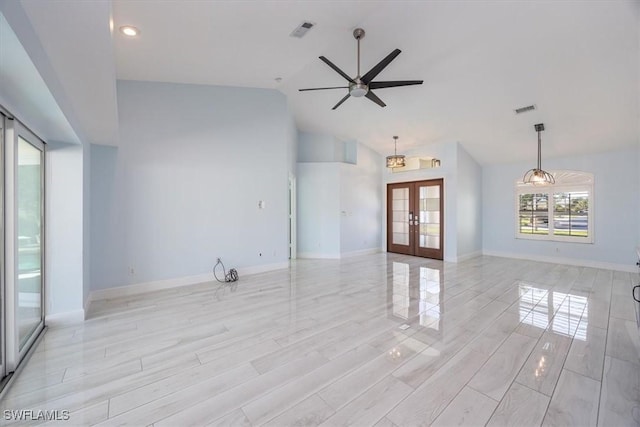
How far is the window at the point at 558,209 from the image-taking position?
624 centimetres

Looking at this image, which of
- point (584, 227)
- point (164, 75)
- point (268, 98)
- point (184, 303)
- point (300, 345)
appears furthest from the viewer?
point (584, 227)

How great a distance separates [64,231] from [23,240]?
1.95ft

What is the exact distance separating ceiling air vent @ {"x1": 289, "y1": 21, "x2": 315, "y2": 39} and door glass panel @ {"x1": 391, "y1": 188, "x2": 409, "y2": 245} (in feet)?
18.3

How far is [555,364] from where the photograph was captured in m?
2.26

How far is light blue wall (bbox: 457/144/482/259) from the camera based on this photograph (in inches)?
270

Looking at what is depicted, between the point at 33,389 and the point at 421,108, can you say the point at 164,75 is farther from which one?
the point at 421,108

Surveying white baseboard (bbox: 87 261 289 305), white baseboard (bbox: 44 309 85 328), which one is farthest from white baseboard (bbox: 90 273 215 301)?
white baseboard (bbox: 44 309 85 328)

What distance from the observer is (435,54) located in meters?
4.03

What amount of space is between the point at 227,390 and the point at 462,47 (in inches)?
193

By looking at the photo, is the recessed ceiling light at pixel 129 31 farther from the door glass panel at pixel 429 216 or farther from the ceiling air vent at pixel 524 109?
the door glass panel at pixel 429 216

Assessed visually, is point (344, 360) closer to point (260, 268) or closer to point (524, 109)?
point (260, 268)

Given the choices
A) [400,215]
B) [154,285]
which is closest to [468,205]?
[400,215]

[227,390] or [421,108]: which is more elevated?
[421,108]

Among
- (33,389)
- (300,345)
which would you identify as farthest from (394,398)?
(33,389)
